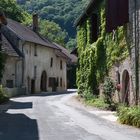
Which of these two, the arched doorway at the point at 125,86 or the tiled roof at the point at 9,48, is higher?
the tiled roof at the point at 9,48

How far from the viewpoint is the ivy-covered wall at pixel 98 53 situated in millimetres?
26656

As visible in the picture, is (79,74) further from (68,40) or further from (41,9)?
(41,9)

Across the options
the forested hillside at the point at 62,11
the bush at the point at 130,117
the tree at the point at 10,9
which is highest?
the forested hillside at the point at 62,11

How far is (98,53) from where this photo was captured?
31641 mm

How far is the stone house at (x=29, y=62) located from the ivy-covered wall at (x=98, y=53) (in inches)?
424

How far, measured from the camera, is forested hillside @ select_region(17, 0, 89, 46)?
12344 cm

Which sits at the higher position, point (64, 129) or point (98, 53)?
point (98, 53)

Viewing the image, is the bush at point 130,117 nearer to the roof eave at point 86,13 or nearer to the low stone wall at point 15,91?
the roof eave at point 86,13

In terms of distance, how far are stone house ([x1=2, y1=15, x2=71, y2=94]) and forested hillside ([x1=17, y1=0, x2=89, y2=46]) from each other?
182ft

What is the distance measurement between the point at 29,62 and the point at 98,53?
24591 mm

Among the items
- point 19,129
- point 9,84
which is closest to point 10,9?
point 9,84

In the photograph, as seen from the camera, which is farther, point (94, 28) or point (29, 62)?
point (29, 62)

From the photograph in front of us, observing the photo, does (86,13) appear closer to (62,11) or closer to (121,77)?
(121,77)

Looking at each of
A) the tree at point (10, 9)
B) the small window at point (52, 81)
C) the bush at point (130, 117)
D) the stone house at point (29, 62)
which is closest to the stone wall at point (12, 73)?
the stone house at point (29, 62)
